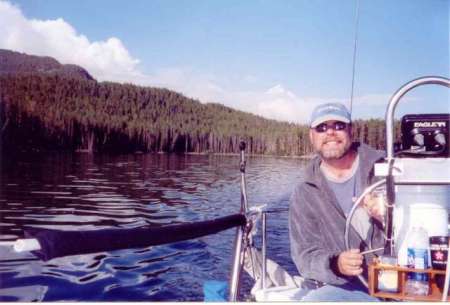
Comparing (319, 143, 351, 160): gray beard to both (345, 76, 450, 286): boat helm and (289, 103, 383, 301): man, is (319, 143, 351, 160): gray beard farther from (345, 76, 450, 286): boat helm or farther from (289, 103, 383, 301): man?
(345, 76, 450, 286): boat helm

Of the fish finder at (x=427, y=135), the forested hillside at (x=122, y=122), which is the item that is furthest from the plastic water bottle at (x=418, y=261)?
the forested hillside at (x=122, y=122)

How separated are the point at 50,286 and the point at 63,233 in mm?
4683

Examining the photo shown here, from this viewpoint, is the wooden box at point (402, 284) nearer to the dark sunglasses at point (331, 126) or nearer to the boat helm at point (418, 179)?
the boat helm at point (418, 179)

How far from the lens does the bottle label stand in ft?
5.01

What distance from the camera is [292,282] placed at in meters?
3.01

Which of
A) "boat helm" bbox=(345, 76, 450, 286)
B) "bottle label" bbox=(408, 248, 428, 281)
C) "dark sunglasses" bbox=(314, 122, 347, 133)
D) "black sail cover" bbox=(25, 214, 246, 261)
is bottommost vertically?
"bottle label" bbox=(408, 248, 428, 281)

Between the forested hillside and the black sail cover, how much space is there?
31301 millimetres

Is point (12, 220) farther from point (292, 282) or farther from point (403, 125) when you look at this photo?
point (403, 125)

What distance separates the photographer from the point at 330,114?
2398 mm

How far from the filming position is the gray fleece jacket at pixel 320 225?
88.7 inches

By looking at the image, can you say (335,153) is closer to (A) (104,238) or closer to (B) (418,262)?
(B) (418,262)

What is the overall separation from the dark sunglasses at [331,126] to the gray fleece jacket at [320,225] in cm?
15

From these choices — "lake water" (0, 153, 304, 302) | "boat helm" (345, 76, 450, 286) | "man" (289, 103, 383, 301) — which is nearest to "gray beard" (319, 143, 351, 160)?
"man" (289, 103, 383, 301)

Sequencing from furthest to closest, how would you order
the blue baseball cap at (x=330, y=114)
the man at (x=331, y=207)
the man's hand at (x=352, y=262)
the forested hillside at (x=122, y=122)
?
the forested hillside at (x=122, y=122)
the blue baseball cap at (x=330, y=114)
the man at (x=331, y=207)
the man's hand at (x=352, y=262)
